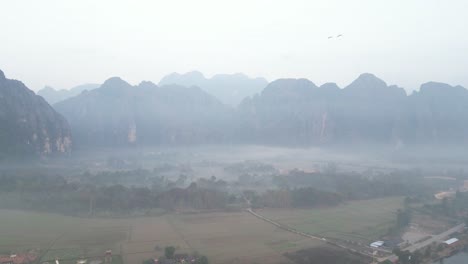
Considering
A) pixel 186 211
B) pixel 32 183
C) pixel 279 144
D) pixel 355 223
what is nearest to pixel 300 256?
pixel 355 223

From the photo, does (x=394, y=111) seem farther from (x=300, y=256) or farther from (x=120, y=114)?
→ (x=300, y=256)

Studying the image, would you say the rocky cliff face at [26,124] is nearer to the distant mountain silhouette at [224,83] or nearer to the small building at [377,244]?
the small building at [377,244]

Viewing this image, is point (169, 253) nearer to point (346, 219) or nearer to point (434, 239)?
point (346, 219)

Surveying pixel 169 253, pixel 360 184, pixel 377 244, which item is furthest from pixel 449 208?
pixel 169 253

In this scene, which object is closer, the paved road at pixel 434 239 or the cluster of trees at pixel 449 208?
the paved road at pixel 434 239

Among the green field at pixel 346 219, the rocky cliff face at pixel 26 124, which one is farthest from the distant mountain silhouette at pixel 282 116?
the green field at pixel 346 219

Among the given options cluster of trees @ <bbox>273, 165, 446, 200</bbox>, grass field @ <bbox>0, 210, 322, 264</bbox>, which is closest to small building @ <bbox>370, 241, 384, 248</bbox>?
grass field @ <bbox>0, 210, 322, 264</bbox>
